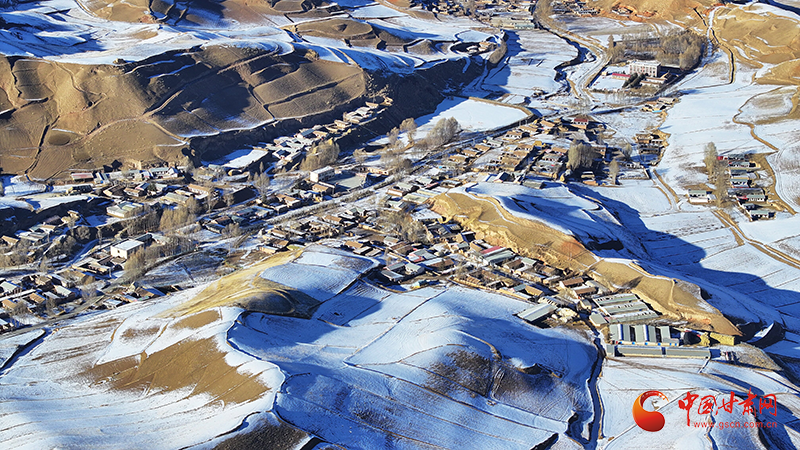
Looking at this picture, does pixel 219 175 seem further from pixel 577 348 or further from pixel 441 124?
pixel 577 348

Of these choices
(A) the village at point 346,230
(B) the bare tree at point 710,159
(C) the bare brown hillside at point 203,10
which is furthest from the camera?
(C) the bare brown hillside at point 203,10

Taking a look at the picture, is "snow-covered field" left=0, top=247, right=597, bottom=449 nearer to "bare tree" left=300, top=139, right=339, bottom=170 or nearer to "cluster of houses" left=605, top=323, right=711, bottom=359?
"cluster of houses" left=605, top=323, right=711, bottom=359

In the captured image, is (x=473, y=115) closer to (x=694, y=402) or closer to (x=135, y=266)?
(x=135, y=266)

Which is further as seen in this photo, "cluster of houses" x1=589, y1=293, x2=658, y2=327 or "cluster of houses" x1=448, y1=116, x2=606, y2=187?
"cluster of houses" x1=448, y1=116, x2=606, y2=187

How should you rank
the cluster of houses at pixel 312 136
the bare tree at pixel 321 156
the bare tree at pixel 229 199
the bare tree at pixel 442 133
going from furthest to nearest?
the bare tree at pixel 442 133, the cluster of houses at pixel 312 136, the bare tree at pixel 321 156, the bare tree at pixel 229 199

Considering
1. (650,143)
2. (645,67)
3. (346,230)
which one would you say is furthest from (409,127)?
(645,67)

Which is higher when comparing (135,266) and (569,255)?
(135,266)

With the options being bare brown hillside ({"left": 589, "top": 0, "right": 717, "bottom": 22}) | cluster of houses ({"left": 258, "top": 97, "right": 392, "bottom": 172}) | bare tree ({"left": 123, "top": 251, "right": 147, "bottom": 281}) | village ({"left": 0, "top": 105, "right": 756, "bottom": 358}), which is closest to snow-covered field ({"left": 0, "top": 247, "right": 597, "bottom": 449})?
village ({"left": 0, "top": 105, "right": 756, "bottom": 358})

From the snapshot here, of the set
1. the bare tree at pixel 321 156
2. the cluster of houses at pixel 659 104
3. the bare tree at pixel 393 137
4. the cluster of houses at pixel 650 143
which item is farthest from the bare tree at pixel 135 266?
the cluster of houses at pixel 659 104

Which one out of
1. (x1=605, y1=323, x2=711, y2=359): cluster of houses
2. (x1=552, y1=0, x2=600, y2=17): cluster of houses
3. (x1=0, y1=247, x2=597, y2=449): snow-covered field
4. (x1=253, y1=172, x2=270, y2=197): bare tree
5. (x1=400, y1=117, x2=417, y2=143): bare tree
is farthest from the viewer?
(x1=552, y1=0, x2=600, y2=17): cluster of houses

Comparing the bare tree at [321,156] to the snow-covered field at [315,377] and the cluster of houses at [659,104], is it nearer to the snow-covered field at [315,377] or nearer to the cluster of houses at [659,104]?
the snow-covered field at [315,377]
